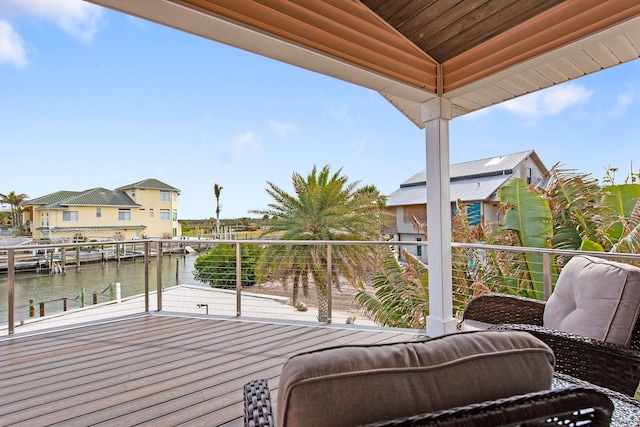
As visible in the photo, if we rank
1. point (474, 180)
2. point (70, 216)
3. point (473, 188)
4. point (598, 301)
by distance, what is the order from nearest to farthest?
point (598, 301) < point (473, 188) < point (474, 180) < point (70, 216)

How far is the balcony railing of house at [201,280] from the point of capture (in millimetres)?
3576

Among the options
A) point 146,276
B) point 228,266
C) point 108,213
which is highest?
point 108,213

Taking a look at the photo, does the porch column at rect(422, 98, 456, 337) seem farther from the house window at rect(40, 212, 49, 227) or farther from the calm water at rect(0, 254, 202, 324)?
the house window at rect(40, 212, 49, 227)

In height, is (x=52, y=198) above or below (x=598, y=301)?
above

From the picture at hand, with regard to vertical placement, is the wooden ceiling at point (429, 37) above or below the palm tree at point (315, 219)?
above

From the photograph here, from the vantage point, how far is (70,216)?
13664 mm

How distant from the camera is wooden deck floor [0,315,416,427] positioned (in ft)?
6.26

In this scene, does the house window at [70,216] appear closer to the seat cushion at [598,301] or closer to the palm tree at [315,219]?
the palm tree at [315,219]

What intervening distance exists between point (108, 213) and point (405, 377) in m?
17.5

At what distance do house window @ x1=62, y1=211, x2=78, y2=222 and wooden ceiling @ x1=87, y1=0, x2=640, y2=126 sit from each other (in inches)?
580

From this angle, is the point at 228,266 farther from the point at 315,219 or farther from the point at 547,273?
the point at 547,273

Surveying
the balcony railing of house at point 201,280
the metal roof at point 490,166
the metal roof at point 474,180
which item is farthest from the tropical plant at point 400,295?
the metal roof at point 490,166

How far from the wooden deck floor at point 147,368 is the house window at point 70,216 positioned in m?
12.7

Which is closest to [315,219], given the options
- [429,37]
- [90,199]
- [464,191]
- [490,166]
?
[429,37]
